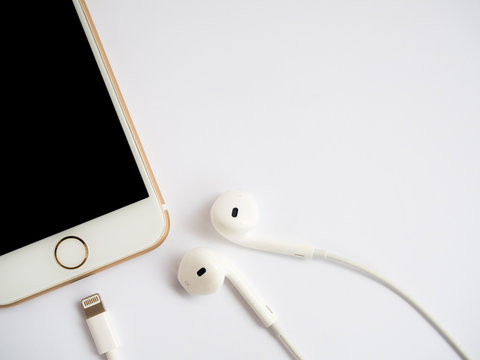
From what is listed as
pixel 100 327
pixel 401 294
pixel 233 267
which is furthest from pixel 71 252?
pixel 401 294

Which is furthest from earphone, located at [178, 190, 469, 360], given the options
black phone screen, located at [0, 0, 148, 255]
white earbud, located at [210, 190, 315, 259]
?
black phone screen, located at [0, 0, 148, 255]

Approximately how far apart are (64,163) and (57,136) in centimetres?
4

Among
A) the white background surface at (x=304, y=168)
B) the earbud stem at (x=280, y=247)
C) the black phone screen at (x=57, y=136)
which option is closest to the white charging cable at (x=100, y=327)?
the white background surface at (x=304, y=168)

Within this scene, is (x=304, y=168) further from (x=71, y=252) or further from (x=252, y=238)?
(x=71, y=252)

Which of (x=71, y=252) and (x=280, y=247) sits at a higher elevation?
(x=71, y=252)

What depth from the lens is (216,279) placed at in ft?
1.91

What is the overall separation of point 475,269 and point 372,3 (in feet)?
1.63

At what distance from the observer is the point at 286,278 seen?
642mm

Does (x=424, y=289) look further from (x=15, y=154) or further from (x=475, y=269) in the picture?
(x=15, y=154)

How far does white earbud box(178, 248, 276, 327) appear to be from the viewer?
582 mm

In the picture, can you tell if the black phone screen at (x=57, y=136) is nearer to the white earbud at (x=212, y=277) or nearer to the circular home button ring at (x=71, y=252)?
the circular home button ring at (x=71, y=252)

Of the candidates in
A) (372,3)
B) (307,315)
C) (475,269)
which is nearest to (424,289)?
(475,269)

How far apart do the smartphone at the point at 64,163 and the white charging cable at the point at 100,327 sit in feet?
0.17

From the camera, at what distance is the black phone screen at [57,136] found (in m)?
0.55
